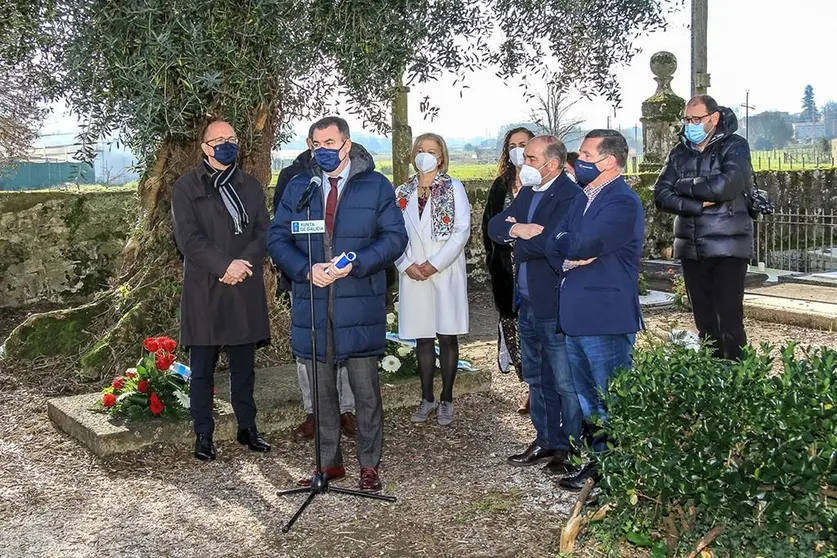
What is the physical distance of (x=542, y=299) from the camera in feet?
17.2

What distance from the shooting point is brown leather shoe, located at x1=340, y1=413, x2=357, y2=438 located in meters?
6.18

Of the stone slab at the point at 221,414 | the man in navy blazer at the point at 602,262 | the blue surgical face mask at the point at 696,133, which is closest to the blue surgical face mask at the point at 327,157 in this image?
the man in navy blazer at the point at 602,262

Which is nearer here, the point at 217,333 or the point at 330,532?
the point at 330,532

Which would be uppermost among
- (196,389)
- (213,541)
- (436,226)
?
(436,226)

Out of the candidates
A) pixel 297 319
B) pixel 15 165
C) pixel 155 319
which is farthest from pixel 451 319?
pixel 15 165

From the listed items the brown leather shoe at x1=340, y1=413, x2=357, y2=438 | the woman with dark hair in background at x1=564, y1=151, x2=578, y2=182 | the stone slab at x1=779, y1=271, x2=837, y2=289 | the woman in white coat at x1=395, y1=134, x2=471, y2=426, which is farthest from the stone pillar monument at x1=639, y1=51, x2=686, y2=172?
the brown leather shoe at x1=340, y1=413, x2=357, y2=438

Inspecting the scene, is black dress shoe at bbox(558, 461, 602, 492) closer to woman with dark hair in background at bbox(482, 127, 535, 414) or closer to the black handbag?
woman with dark hair in background at bbox(482, 127, 535, 414)

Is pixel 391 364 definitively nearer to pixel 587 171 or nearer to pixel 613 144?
pixel 587 171

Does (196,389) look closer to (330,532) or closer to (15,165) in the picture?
(330,532)

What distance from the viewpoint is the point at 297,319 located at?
4.98 metres

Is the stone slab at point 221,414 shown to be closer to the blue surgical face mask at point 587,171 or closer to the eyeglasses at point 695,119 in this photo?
the eyeglasses at point 695,119

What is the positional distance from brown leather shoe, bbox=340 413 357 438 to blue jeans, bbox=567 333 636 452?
1.79m

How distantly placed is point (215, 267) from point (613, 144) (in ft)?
7.84

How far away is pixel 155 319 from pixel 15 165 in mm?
7106
